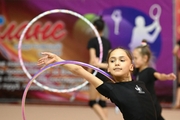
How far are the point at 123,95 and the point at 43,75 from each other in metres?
5.22

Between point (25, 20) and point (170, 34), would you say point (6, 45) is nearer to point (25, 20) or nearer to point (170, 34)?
point (25, 20)

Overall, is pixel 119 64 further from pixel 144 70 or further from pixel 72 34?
pixel 72 34

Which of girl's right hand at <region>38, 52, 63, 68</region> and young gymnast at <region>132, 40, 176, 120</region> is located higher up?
girl's right hand at <region>38, 52, 63, 68</region>

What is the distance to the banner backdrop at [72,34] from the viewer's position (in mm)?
8156

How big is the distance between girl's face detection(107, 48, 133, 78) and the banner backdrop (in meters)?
4.90

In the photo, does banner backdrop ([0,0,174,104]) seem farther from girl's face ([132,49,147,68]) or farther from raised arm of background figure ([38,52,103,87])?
raised arm of background figure ([38,52,103,87])

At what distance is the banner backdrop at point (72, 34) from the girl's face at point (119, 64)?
490cm

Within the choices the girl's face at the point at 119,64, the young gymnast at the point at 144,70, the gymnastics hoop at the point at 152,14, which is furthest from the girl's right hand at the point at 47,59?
the gymnastics hoop at the point at 152,14

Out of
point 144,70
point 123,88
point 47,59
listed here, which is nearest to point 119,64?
point 123,88

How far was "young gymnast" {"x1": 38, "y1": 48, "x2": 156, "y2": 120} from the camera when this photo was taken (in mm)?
3092

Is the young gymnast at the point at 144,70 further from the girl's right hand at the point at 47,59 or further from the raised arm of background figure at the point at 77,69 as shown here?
the girl's right hand at the point at 47,59

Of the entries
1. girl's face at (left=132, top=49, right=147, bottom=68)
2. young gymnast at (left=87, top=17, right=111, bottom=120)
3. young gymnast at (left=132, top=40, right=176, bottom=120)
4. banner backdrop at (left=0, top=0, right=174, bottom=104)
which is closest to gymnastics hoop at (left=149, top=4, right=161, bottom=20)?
banner backdrop at (left=0, top=0, right=174, bottom=104)

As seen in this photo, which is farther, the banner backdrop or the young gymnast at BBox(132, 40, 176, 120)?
the banner backdrop

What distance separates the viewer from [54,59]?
3.22 meters
